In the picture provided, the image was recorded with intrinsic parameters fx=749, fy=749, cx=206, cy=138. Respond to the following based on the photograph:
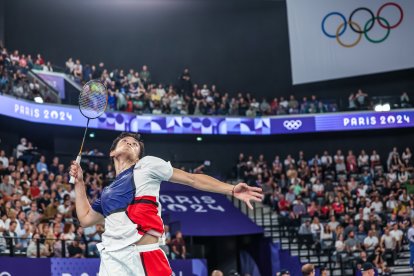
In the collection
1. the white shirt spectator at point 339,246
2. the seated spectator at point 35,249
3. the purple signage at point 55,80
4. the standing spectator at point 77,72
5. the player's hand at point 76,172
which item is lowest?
the white shirt spectator at point 339,246

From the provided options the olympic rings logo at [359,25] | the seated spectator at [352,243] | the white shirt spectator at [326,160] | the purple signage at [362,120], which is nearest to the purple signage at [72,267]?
the seated spectator at [352,243]

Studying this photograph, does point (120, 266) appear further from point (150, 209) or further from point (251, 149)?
point (251, 149)

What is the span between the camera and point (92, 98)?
748 centimetres

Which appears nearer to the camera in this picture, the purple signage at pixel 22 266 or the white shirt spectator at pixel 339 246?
the purple signage at pixel 22 266

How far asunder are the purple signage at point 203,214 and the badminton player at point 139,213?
65.1ft

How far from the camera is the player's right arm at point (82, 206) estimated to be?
19.3ft

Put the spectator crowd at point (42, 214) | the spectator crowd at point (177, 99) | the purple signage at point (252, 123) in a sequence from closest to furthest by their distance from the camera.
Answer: the spectator crowd at point (42, 214) → the purple signage at point (252, 123) → the spectator crowd at point (177, 99)

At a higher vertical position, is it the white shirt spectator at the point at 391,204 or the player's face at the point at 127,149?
the player's face at the point at 127,149

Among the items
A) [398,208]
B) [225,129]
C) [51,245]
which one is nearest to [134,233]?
[51,245]

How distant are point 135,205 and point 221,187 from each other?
25.7 inches

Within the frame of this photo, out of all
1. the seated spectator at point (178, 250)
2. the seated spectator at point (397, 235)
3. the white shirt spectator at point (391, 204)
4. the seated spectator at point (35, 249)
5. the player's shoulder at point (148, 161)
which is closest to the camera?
the player's shoulder at point (148, 161)

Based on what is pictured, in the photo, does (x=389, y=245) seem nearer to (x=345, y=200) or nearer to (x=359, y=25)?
(x=345, y=200)

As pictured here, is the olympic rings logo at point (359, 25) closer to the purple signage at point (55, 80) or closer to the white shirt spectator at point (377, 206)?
the white shirt spectator at point (377, 206)

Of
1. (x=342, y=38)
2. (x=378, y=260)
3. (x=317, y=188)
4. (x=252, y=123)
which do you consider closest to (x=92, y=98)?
(x=378, y=260)
